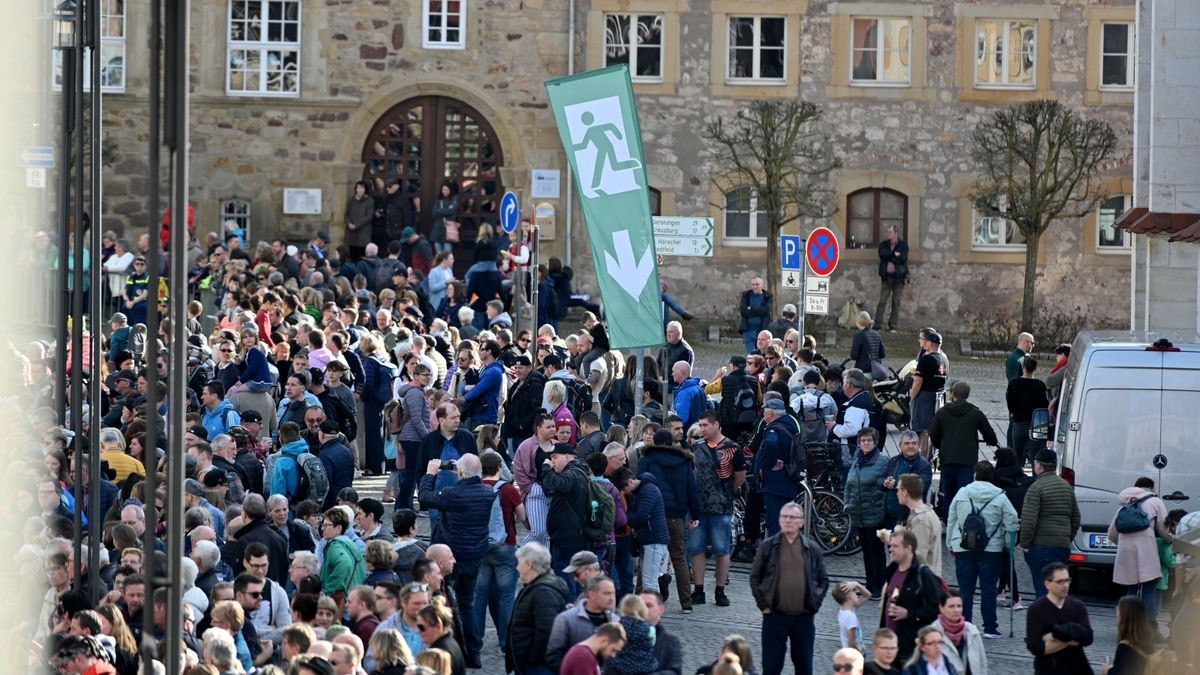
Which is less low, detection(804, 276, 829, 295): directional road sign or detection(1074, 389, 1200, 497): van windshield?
detection(804, 276, 829, 295): directional road sign

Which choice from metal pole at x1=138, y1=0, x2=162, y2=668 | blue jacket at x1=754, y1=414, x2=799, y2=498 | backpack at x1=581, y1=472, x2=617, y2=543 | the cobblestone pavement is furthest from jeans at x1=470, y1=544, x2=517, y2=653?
metal pole at x1=138, y1=0, x2=162, y2=668

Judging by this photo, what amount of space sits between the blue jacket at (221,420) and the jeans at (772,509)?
472cm

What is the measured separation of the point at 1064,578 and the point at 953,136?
2640cm

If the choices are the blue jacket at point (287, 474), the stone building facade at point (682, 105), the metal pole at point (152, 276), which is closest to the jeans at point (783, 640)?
the blue jacket at point (287, 474)

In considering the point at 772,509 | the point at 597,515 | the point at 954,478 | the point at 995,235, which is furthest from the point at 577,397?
the point at 995,235

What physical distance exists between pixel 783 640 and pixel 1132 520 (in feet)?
11.4

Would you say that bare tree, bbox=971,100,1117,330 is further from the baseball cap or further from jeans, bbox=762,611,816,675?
the baseball cap

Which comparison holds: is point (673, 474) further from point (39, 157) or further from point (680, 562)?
point (39, 157)

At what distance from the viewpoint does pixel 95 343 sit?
1448 centimetres

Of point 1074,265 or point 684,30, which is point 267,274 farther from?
point 1074,265

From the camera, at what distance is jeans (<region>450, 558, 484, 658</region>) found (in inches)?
610

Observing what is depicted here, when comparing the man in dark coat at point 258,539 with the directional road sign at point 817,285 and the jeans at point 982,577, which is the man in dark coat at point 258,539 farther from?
the directional road sign at point 817,285

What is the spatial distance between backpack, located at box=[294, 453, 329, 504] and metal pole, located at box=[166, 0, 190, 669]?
812cm

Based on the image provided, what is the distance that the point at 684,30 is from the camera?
39000mm
